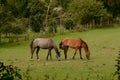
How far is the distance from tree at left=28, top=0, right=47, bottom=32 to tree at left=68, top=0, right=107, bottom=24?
5.23m

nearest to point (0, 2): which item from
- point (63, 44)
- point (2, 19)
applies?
point (63, 44)

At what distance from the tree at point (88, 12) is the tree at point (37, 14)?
5228 millimetres

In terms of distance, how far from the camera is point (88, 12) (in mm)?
57062

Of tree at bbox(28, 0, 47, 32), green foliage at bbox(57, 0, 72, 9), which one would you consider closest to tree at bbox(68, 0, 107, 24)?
tree at bbox(28, 0, 47, 32)

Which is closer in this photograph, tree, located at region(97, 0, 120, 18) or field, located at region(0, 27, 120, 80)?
field, located at region(0, 27, 120, 80)

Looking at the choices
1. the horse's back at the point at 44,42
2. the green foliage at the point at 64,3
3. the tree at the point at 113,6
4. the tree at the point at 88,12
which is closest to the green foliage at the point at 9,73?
the horse's back at the point at 44,42

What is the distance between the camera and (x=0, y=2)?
9836 millimetres

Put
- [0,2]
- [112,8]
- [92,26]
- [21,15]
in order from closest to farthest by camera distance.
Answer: [0,2]
[92,26]
[112,8]
[21,15]

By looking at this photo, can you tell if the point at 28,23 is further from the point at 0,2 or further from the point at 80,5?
the point at 0,2

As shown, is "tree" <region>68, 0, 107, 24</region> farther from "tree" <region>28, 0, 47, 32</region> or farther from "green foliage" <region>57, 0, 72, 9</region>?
"green foliage" <region>57, 0, 72, 9</region>

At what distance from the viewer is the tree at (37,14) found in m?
57.1

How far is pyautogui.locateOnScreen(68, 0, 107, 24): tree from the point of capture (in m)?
56.8

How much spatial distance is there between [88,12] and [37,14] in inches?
338

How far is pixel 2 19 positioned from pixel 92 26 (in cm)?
1990
